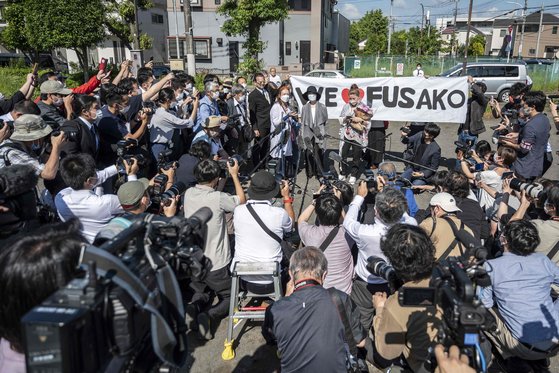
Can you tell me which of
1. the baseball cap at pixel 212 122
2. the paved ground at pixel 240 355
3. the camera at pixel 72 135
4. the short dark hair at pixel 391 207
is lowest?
the paved ground at pixel 240 355

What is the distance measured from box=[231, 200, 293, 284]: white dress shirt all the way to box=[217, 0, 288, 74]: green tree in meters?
25.0

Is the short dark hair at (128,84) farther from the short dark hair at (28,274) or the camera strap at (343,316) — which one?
the short dark hair at (28,274)

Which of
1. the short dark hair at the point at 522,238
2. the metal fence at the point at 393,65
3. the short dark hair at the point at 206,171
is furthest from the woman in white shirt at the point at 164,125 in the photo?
the metal fence at the point at 393,65

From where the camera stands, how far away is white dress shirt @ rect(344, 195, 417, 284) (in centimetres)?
357

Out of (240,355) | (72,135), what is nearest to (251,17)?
(72,135)

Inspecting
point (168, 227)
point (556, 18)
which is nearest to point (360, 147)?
point (168, 227)

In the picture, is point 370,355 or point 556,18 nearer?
point 370,355

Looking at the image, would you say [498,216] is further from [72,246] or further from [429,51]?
[429,51]

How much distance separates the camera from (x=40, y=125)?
4.32 m

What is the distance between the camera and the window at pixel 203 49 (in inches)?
1523

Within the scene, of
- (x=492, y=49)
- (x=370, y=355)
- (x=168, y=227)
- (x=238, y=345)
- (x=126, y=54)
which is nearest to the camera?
(x=168, y=227)

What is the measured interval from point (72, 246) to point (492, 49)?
276ft

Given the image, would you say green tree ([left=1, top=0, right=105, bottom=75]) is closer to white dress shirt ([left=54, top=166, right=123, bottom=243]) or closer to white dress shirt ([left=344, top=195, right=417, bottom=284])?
white dress shirt ([left=54, top=166, right=123, bottom=243])

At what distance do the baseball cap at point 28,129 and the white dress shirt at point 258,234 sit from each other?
7.30 ft
